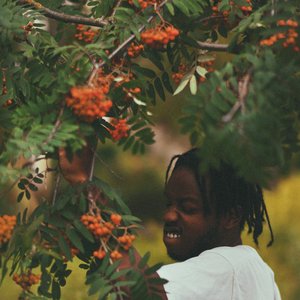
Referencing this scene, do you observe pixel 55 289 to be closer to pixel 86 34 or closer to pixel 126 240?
pixel 126 240

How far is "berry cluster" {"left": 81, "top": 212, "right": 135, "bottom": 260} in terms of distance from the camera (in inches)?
158

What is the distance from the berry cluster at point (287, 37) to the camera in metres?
3.92

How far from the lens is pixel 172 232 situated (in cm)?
464

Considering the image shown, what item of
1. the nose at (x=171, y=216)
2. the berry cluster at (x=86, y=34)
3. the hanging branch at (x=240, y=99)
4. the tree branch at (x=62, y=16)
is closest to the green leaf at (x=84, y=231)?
the nose at (x=171, y=216)

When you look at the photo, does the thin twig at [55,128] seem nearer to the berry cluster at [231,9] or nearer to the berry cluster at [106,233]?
the berry cluster at [106,233]

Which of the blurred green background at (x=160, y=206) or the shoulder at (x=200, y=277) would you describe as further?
the blurred green background at (x=160, y=206)

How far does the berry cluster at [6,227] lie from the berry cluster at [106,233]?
0.27 m

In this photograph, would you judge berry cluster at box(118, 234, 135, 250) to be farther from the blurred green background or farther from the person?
the blurred green background

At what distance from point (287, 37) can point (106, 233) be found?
971 mm

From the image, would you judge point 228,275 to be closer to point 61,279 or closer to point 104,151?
point 61,279

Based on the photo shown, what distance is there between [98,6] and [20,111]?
1214mm

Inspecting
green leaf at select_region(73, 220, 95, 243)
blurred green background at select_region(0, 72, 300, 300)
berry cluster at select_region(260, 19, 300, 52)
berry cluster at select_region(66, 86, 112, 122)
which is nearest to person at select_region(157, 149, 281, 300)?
green leaf at select_region(73, 220, 95, 243)

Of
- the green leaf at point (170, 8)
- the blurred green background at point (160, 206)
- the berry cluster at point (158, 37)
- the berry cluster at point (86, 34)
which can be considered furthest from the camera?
the blurred green background at point (160, 206)

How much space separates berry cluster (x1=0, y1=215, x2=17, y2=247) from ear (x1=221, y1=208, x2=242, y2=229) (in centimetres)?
103
